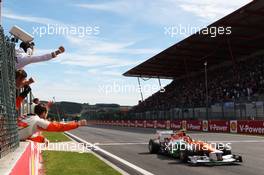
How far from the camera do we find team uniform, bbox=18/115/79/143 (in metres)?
5.04

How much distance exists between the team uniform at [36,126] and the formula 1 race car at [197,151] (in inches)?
251

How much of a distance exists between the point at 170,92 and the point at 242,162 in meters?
48.7

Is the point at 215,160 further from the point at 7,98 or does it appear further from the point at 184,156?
the point at 7,98

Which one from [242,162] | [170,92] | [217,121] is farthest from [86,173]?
[170,92]

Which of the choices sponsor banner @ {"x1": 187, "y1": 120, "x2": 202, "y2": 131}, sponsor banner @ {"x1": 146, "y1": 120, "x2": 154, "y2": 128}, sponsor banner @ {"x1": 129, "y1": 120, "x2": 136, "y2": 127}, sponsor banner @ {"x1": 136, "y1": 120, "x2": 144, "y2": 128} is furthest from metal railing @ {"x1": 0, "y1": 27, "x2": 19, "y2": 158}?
sponsor banner @ {"x1": 129, "y1": 120, "x2": 136, "y2": 127}

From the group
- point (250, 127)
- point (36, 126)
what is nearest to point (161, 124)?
point (250, 127)

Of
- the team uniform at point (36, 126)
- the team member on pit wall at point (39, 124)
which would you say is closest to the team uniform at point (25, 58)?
the team member on pit wall at point (39, 124)

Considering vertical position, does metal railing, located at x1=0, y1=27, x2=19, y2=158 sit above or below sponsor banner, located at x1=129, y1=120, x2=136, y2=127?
above

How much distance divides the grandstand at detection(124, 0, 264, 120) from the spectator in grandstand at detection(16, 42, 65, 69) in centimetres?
2499

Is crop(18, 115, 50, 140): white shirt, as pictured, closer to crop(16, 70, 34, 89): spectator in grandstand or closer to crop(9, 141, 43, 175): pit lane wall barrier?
crop(9, 141, 43, 175): pit lane wall barrier

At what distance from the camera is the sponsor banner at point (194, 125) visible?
36.8 metres

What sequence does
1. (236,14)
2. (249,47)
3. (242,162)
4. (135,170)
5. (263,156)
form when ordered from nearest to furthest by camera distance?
(135,170) → (242,162) → (263,156) → (236,14) → (249,47)

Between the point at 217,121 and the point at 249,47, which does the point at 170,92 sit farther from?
the point at 217,121

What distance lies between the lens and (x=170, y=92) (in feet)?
200
